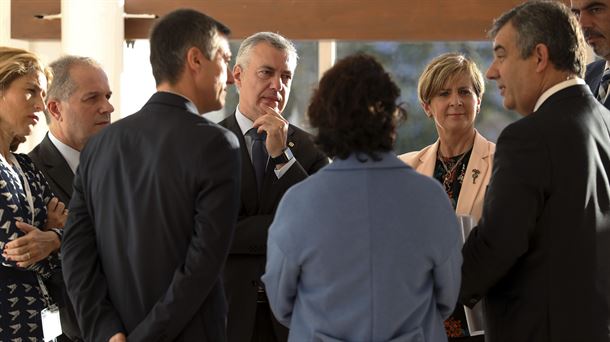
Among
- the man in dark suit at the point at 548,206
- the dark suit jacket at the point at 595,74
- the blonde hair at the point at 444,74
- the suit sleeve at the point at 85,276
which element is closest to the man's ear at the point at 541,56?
the man in dark suit at the point at 548,206

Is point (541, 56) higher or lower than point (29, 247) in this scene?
higher

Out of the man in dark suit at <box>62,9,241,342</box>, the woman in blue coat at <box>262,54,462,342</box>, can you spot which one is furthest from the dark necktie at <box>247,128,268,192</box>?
the woman in blue coat at <box>262,54,462,342</box>

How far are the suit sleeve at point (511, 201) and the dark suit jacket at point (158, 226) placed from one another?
727 mm

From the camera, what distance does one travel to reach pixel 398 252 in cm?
220

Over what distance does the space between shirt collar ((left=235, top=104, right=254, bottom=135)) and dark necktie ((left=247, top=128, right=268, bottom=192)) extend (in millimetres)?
36

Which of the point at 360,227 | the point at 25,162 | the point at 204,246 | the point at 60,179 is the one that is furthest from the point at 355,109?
the point at 60,179

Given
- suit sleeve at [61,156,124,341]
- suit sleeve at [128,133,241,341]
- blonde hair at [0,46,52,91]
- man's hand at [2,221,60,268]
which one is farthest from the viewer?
Answer: blonde hair at [0,46,52,91]

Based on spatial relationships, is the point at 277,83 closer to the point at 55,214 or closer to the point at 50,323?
the point at 55,214

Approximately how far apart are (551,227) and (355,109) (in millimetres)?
739

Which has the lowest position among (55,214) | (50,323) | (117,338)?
(50,323)

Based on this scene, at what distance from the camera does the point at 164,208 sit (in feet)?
7.95

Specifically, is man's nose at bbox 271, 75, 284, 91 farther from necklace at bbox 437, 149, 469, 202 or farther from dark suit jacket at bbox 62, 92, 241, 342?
dark suit jacket at bbox 62, 92, 241, 342

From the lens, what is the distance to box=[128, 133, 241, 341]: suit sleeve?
2400 mm

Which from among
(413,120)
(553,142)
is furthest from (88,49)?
(553,142)
